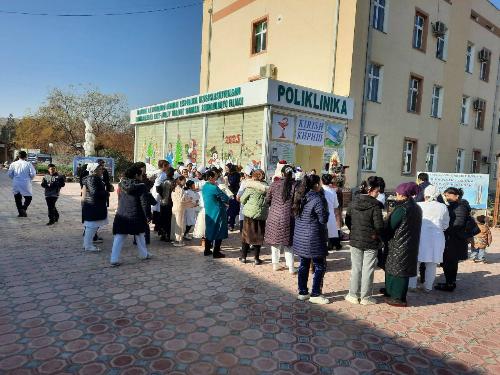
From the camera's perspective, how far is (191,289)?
492 cm

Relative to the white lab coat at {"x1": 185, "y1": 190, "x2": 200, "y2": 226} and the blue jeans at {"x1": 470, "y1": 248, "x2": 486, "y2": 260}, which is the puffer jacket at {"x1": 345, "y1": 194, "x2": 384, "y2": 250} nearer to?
the white lab coat at {"x1": 185, "y1": 190, "x2": 200, "y2": 226}

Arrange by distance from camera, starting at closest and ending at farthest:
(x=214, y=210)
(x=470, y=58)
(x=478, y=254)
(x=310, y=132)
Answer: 1. (x=214, y=210)
2. (x=478, y=254)
3. (x=310, y=132)
4. (x=470, y=58)

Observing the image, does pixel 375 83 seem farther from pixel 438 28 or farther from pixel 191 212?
pixel 191 212

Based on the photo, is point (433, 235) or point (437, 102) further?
point (437, 102)

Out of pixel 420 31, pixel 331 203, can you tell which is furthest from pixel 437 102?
pixel 331 203

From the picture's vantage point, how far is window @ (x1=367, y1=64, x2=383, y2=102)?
1492 centimetres

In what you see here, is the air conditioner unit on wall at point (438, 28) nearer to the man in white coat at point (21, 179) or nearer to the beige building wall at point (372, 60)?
the beige building wall at point (372, 60)

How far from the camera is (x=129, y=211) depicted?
573cm

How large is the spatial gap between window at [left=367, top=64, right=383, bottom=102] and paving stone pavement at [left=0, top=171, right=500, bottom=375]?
1042cm

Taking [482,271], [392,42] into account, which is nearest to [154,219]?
[482,271]

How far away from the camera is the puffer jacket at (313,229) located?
15.0 feet

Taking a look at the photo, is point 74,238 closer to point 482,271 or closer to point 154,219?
point 154,219

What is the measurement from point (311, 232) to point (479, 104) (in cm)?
2162

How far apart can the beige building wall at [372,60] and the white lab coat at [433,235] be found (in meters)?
8.97
